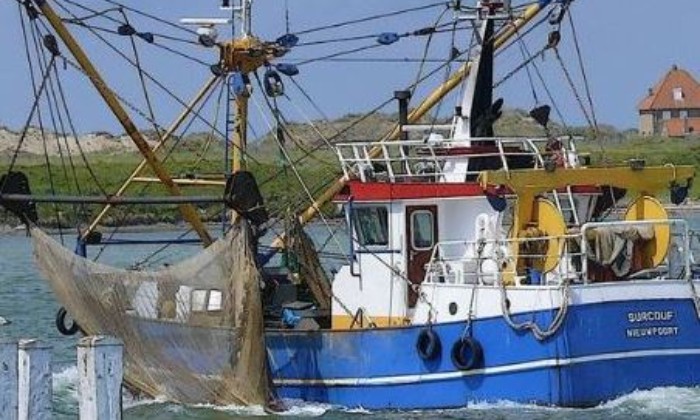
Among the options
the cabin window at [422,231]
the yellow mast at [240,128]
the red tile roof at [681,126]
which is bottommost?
the cabin window at [422,231]

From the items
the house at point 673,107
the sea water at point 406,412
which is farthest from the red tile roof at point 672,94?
the sea water at point 406,412

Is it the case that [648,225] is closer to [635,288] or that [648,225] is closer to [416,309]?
[635,288]

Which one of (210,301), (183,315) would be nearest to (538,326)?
(210,301)

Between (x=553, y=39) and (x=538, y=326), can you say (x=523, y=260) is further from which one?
(x=553, y=39)

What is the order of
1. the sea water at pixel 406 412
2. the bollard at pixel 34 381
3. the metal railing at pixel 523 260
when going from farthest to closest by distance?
the metal railing at pixel 523 260 → the sea water at pixel 406 412 → the bollard at pixel 34 381

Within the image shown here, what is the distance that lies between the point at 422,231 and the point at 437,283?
1.08 metres

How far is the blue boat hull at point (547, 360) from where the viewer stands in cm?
2138

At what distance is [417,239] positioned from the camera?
2384cm

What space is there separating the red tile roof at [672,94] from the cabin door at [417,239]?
10141cm

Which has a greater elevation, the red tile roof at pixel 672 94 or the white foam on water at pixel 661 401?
the red tile roof at pixel 672 94

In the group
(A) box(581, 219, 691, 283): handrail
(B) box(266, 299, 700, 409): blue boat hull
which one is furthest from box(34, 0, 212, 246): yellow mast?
(A) box(581, 219, 691, 283): handrail

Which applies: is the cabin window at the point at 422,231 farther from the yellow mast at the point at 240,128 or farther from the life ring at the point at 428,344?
the yellow mast at the point at 240,128

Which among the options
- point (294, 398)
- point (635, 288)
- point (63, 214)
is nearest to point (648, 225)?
point (635, 288)

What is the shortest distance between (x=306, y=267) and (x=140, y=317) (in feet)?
10.2
